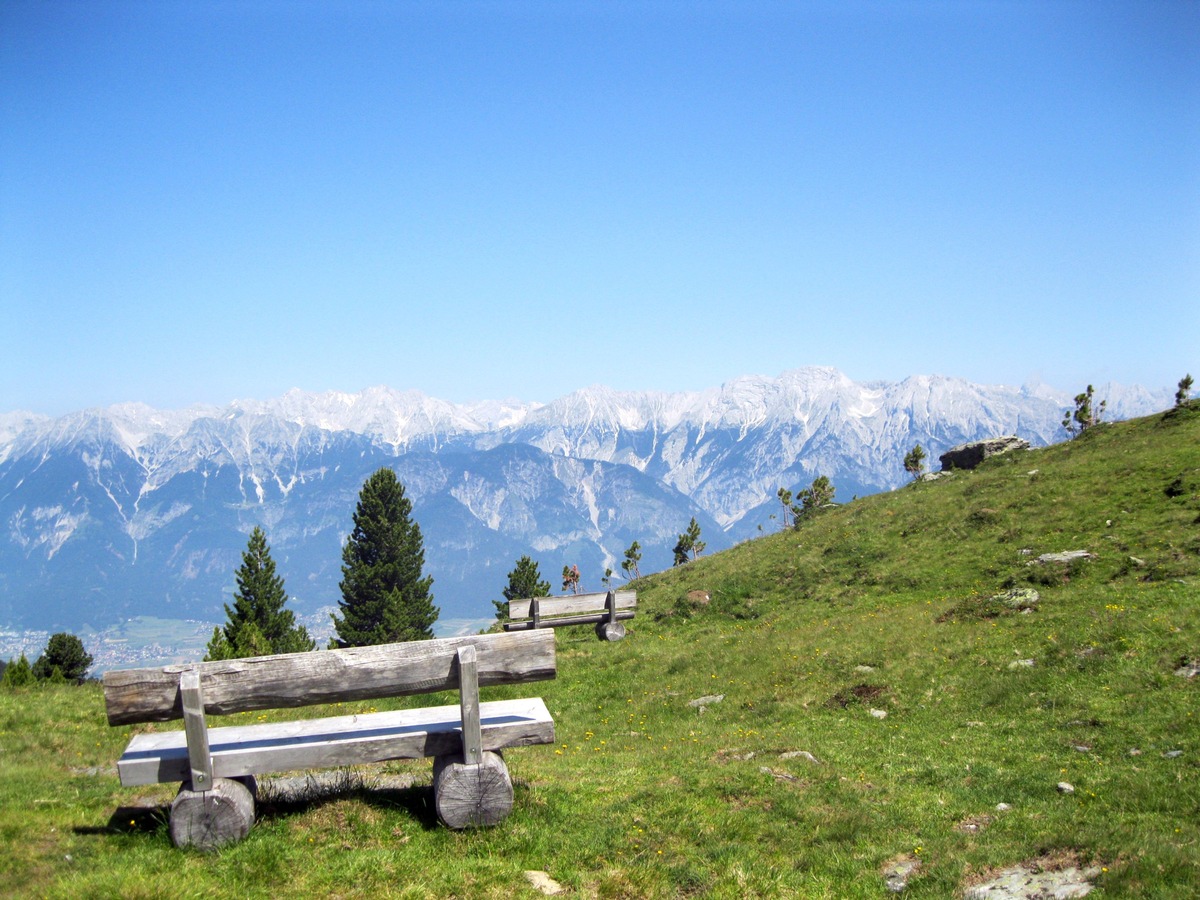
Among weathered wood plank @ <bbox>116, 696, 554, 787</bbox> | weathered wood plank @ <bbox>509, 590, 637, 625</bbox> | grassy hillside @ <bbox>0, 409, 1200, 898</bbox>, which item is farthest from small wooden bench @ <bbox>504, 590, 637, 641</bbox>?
weathered wood plank @ <bbox>116, 696, 554, 787</bbox>

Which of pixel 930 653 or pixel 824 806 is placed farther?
pixel 930 653

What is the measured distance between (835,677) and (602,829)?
1133 centimetres

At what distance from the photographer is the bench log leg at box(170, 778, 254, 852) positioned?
8211 millimetres

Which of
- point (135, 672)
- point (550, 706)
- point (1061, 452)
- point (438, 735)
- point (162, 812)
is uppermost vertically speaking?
point (1061, 452)

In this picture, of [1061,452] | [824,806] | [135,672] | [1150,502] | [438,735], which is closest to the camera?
[135,672]

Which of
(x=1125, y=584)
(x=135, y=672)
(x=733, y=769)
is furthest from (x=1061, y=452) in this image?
(x=135, y=672)

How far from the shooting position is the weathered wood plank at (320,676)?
27.0ft

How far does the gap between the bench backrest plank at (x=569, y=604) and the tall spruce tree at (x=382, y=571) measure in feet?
164

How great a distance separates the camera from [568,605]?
2920 centimetres

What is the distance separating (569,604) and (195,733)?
70.7 ft

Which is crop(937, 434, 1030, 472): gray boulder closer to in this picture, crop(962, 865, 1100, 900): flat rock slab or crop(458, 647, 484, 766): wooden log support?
crop(962, 865, 1100, 900): flat rock slab

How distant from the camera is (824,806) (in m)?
10.5

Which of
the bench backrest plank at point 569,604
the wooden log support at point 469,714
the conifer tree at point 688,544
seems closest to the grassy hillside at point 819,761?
the wooden log support at point 469,714

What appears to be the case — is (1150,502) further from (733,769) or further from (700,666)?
(733,769)
